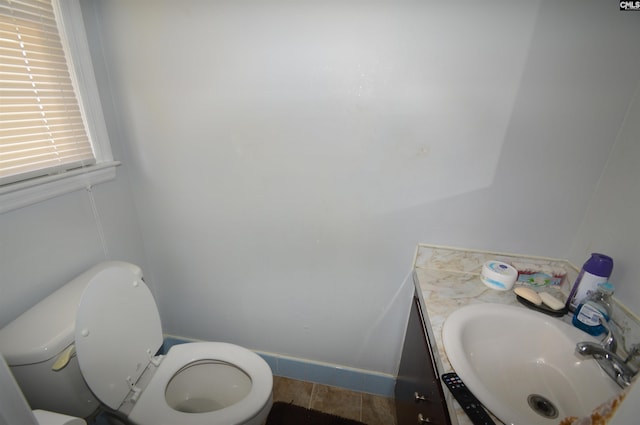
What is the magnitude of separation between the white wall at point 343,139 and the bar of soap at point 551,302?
0.21 m

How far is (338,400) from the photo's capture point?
1.42m

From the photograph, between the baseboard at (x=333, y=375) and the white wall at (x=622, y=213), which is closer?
the white wall at (x=622, y=213)

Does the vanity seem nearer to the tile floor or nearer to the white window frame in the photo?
the tile floor

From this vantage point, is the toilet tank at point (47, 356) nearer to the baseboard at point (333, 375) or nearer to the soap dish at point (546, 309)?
the baseboard at point (333, 375)

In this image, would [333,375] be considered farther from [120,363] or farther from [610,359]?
[610,359]

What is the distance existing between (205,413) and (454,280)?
1061 mm

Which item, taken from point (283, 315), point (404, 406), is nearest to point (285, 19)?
point (283, 315)

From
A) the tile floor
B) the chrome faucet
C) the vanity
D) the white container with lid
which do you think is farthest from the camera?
the tile floor

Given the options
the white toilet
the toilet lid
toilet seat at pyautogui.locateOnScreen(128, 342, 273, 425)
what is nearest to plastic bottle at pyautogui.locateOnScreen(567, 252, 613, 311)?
toilet seat at pyautogui.locateOnScreen(128, 342, 273, 425)

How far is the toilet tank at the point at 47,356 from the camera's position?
76 cm

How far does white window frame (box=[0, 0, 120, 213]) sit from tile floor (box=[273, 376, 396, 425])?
1398mm

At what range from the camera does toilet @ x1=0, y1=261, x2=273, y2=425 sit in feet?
2.58

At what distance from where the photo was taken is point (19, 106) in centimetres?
85

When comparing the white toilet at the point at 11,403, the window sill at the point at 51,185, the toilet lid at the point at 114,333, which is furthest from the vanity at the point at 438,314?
the window sill at the point at 51,185
